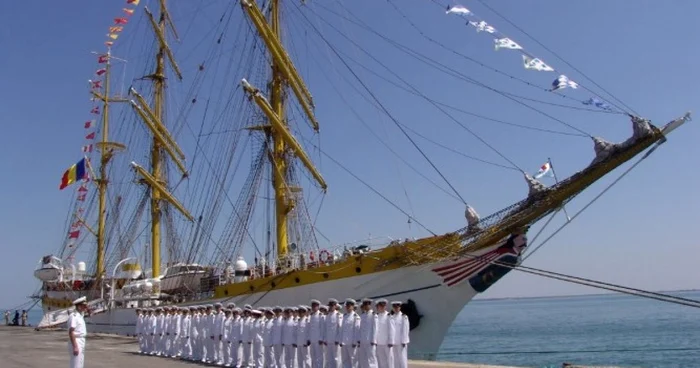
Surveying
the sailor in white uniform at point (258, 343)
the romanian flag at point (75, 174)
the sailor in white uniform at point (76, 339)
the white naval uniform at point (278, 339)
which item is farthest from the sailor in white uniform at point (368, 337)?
the romanian flag at point (75, 174)

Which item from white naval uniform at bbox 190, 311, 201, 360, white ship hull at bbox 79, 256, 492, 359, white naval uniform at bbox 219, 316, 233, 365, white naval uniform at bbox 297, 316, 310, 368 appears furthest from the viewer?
white ship hull at bbox 79, 256, 492, 359

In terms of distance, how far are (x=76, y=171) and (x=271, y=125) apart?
60.4ft

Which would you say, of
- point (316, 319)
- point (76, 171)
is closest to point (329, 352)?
point (316, 319)

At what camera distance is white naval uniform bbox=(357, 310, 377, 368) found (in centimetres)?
1159

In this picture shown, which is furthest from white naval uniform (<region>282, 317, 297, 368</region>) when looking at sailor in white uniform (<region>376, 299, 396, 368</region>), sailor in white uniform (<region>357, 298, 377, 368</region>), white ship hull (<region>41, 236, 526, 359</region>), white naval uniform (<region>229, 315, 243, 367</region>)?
white ship hull (<region>41, 236, 526, 359</region>)

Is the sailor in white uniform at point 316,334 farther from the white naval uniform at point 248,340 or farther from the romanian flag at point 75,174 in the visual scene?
the romanian flag at point 75,174

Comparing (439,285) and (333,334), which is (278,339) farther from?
(439,285)

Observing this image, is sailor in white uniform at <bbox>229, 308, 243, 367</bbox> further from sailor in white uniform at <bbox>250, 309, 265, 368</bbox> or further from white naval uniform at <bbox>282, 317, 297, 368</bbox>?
white naval uniform at <bbox>282, 317, 297, 368</bbox>

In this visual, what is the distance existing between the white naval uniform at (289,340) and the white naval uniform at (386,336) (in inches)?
88.1

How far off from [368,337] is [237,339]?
14.6 feet

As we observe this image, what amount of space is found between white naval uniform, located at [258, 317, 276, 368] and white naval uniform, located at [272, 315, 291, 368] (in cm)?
14

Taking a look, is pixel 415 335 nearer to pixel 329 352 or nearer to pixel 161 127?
pixel 329 352

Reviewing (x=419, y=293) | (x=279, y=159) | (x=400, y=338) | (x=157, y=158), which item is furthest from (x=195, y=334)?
(x=157, y=158)

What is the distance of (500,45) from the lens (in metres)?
16.0
